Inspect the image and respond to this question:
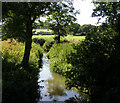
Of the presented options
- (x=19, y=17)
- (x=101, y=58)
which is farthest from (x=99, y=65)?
(x=19, y=17)

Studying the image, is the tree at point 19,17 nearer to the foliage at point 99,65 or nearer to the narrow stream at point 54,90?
the narrow stream at point 54,90

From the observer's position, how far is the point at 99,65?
440 cm

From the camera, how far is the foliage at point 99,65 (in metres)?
4.15

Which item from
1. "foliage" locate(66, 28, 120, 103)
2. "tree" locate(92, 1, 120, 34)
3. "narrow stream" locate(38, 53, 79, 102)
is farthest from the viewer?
"narrow stream" locate(38, 53, 79, 102)

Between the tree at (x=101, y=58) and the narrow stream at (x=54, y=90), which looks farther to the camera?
the narrow stream at (x=54, y=90)

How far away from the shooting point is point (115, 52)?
4453mm

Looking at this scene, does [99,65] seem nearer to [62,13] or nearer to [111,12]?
[111,12]

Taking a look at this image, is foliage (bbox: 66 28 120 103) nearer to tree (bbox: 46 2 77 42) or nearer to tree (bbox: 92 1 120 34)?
tree (bbox: 92 1 120 34)

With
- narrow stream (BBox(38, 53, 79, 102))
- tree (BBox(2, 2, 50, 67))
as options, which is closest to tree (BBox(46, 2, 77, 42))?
tree (BBox(2, 2, 50, 67))

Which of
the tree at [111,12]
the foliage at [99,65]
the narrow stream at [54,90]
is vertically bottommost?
the narrow stream at [54,90]

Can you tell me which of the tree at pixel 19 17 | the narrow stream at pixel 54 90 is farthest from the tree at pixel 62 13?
the narrow stream at pixel 54 90

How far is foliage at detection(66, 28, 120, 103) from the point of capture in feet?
13.6

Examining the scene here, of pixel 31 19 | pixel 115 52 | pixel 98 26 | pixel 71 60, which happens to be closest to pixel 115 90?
pixel 115 52

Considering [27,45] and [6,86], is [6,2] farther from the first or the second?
[6,86]
